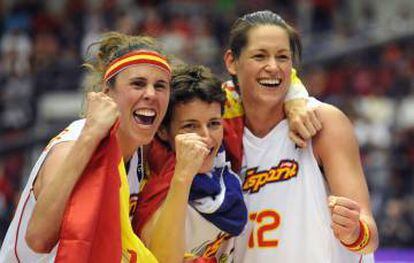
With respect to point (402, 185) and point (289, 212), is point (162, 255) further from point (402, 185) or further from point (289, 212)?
point (402, 185)

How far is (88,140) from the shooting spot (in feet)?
11.0

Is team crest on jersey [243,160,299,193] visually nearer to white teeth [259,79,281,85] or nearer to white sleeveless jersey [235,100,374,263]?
white sleeveless jersey [235,100,374,263]

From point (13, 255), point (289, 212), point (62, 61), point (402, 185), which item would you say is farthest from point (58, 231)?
point (62, 61)

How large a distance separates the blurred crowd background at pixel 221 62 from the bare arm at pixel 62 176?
18.4 feet

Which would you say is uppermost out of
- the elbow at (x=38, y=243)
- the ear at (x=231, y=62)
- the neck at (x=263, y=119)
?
the ear at (x=231, y=62)

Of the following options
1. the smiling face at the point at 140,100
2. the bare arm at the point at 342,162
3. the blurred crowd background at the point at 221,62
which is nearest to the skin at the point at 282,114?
the bare arm at the point at 342,162

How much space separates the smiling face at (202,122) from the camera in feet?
12.8

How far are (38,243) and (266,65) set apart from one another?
1.24 meters

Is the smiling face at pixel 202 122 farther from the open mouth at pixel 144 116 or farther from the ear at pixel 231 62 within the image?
the ear at pixel 231 62

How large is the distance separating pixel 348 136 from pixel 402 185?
18.6 feet

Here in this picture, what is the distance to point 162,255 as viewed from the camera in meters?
3.63

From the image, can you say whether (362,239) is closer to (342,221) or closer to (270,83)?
(342,221)

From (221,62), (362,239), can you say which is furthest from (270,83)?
(221,62)

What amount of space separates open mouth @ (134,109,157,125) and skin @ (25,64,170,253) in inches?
0.4
